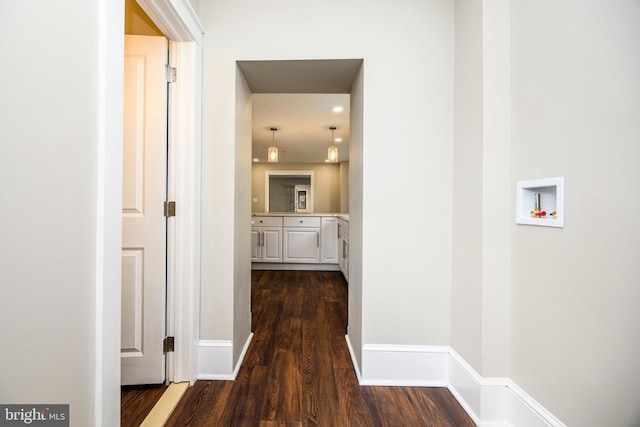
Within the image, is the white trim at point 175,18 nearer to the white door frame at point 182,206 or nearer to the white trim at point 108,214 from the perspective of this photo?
the white door frame at point 182,206

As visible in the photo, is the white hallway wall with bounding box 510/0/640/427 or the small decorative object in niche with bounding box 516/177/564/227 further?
the small decorative object in niche with bounding box 516/177/564/227

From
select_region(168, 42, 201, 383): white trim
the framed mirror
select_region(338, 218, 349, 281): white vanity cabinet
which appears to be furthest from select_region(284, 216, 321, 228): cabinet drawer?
the framed mirror

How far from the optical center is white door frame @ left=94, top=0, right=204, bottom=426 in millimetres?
966

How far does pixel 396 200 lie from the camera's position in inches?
70.4

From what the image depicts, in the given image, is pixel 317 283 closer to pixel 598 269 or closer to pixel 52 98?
pixel 598 269

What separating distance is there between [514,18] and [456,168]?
2.50ft

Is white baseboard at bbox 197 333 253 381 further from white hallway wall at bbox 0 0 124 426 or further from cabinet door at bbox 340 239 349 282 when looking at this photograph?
cabinet door at bbox 340 239 349 282

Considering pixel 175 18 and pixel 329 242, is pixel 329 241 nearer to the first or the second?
pixel 329 242

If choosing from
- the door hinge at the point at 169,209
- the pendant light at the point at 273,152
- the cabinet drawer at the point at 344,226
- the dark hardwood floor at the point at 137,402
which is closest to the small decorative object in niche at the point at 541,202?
the door hinge at the point at 169,209

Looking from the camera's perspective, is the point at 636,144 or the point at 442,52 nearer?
the point at 636,144

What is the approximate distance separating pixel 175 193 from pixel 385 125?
1314mm

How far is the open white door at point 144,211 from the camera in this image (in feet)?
5.46

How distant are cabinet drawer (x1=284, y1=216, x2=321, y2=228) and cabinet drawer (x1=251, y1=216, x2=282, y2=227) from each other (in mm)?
121

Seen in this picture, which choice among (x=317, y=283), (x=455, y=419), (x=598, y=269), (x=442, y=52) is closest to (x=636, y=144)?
(x=598, y=269)
